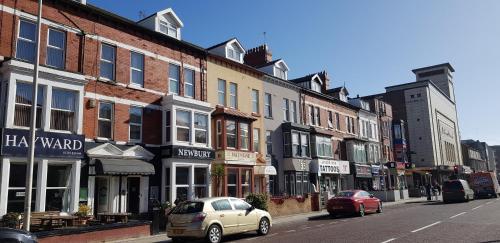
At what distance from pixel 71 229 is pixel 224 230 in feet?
17.4

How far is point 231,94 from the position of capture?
90.6 feet

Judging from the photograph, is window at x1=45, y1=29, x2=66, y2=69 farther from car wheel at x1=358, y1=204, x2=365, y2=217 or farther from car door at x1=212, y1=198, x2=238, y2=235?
car wheel at x1=358, y1=204, x2=365, y2=217

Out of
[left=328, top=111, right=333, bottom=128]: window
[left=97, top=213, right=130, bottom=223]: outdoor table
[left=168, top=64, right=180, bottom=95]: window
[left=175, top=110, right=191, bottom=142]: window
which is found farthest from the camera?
[left=328, top=111, right=333, bottom=128]: window

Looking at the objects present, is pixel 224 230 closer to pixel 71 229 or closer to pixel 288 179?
pixel 71 229

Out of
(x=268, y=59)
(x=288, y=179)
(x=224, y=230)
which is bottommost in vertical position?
(x=224, y=230)

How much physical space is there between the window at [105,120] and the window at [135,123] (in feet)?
3.76

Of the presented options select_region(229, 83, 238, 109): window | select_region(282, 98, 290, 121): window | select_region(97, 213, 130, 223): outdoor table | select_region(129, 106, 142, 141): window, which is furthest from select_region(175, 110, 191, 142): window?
select_region(282, 98, 290, 121): window

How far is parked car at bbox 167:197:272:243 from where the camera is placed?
13.8 meters

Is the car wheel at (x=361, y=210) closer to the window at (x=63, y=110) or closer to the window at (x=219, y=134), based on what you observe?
the window at (x=219, y=134)

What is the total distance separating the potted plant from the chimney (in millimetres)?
21206

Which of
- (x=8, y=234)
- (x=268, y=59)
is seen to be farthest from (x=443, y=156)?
(x=8, y=234)

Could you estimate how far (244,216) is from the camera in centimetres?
1539

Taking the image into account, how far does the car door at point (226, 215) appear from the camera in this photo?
14.4m

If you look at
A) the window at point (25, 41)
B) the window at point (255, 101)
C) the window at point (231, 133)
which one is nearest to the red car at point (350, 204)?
the window at point (231, 133)
